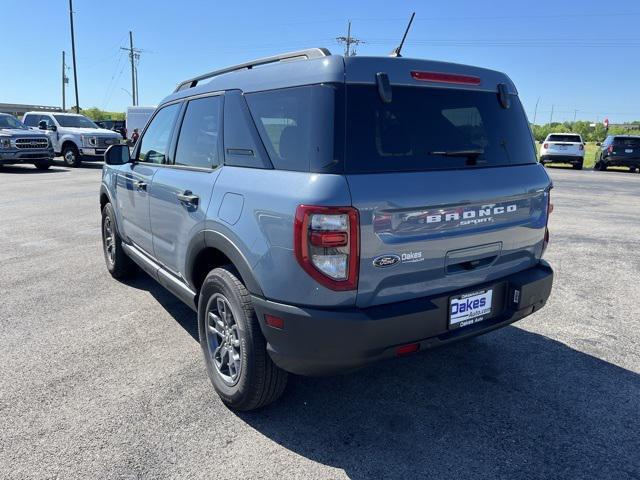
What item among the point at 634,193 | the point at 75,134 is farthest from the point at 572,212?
the point at 75,134

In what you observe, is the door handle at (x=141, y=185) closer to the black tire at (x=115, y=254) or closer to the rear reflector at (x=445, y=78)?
the black tire at (x=115, y=254)

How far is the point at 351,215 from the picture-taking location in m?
2.29

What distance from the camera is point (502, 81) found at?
3127 mm

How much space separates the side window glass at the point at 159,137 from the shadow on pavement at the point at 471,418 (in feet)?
6.99

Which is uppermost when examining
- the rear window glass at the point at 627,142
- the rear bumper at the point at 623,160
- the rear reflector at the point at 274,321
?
the rear window glass at the point at 627,142

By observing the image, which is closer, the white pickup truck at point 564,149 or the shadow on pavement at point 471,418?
the shadow on pavement at point 471,418

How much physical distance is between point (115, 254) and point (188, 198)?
8.14ft

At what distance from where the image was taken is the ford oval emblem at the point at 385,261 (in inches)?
93.7

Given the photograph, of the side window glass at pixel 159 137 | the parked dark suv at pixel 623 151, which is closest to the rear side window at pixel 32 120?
the side window glass at pixel 159 137

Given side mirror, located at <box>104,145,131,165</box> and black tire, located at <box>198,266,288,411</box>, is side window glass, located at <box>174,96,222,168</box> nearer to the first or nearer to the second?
black tire, located at <box>198,266,288,411</box>

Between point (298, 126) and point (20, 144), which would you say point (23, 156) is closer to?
point (20, 144)

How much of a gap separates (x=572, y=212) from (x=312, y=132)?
937 cm

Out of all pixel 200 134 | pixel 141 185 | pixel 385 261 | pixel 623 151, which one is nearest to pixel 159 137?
pixel 141 185

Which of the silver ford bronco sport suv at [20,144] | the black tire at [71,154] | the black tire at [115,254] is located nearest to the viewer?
the black tire at [115,254]
